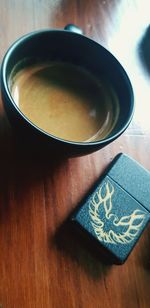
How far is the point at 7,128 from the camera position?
435mm

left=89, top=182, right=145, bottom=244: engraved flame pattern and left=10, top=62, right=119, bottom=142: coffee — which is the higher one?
left=10, top=62, right=119, bottom=142: coffee

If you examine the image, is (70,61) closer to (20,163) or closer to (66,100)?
(66,100)

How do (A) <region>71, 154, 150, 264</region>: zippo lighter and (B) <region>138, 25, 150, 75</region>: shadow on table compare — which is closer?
(A) <region>71, 154, 150, 264</region>: zippo lighter

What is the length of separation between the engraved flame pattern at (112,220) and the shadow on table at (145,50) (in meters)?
0.28

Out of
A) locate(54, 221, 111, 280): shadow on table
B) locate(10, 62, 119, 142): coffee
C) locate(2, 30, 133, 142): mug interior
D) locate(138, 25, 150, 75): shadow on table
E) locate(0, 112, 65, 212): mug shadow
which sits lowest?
locate(54, 221, 111, 280): shadow on table

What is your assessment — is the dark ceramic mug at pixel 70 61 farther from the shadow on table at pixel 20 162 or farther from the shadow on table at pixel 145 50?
the shadow on table at pixel 145 50

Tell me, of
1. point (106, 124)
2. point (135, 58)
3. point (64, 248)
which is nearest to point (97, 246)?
point (64, 248)

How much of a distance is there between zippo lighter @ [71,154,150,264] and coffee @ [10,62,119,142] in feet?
0.20

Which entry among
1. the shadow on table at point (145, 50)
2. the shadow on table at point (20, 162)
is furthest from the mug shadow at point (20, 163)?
the shadow on table at point (145, 50)

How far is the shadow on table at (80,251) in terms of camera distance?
388 millimetres

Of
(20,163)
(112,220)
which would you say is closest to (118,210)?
(112,220)

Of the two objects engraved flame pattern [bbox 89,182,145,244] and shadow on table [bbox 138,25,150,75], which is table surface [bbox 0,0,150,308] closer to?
engraved flame pattern [bbox 89,182,145,244]

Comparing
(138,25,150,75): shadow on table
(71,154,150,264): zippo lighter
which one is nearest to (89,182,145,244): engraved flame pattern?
(71,154,150,264): zippo lighter

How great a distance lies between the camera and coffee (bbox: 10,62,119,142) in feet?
1.41
